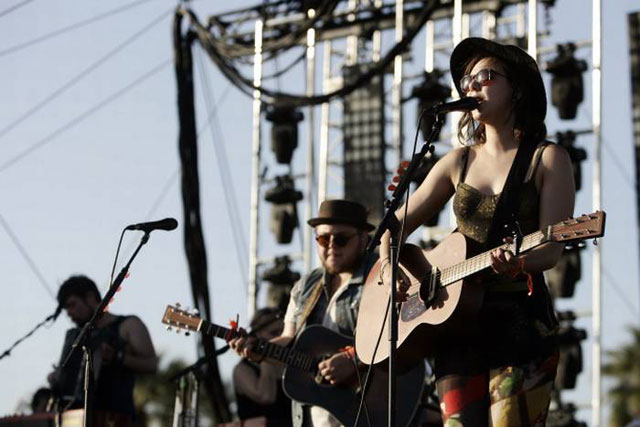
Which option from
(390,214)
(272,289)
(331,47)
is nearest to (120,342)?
(390,214)

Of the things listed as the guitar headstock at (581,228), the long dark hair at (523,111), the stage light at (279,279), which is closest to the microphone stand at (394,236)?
the long dark hair at (523,111)

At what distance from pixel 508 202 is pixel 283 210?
38.6 ft

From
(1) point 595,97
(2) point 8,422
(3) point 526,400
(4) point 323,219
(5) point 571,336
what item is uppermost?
(1) point 595,97

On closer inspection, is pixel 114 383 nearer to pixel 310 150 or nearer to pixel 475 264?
pixel 475 264

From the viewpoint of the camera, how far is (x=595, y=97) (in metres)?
15.2

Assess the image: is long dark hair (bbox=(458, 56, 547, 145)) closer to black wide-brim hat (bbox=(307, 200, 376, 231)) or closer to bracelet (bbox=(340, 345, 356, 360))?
bracelet (bbox=(340, 345, 356, 360))

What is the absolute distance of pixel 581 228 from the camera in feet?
16.9

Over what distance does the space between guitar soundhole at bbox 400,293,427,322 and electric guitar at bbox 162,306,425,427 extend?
4.30 feet

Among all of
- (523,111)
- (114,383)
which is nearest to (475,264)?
(523,111)

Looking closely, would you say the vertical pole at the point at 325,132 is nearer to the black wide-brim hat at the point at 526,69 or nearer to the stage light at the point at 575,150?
the stage light at the point at 575,150

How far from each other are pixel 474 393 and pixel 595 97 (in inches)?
408

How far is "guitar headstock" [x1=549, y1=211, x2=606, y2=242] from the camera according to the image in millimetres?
5109

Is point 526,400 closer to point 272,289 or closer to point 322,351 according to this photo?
point 322,351

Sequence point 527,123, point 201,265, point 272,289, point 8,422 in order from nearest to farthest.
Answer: point 527,123
point 8,422
point 201,265
point 272,289
